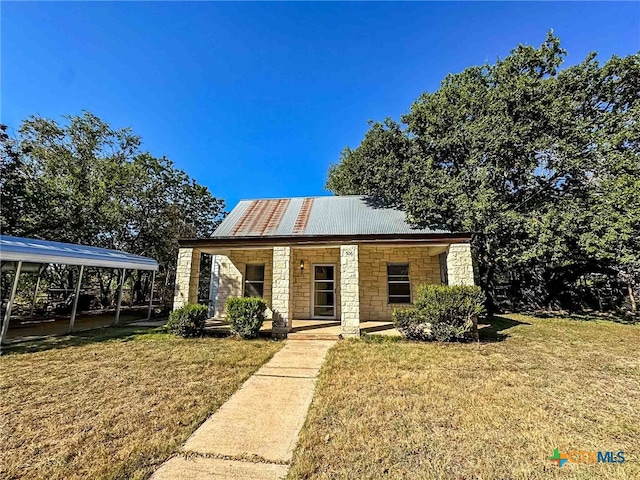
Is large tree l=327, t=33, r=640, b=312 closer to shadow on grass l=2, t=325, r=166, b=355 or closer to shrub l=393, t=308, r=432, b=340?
shrub l=393, t=308, r=432, b=340

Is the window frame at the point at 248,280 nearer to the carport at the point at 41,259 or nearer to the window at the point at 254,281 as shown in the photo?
the window at the point at 254,281

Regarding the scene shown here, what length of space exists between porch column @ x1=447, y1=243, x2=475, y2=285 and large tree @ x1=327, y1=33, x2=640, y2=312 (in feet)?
5.26

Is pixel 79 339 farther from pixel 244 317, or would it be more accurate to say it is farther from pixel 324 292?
pixel 324 292

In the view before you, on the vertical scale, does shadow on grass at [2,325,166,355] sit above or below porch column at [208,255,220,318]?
below

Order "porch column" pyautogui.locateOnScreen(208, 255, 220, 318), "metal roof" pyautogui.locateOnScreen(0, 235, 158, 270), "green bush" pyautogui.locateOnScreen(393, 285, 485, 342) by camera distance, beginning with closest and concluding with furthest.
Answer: "metal roof" pyautogui.locateOnScreen(0, 235, 158, 270)
"green bush" pyautogui.locateOnScreen(393, 285, 485, 342)
"porch column" pyautogui.locateOnScreen(208, 255, 220, 318)

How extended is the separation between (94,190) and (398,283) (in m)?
16.3

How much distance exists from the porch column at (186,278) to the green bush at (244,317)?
1982 mm

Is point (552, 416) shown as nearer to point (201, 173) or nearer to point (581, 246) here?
point (581, 246)

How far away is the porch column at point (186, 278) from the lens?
898 centimetres

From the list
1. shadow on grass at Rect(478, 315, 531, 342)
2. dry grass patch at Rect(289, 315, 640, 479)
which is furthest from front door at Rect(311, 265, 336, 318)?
shadow on grass at Rect(478, 315, 531, 342)

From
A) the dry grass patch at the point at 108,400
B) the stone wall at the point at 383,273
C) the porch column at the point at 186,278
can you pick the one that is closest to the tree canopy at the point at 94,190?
the porch column at the point at 186,278

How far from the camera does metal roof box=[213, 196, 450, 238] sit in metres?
9.59

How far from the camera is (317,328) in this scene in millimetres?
9102

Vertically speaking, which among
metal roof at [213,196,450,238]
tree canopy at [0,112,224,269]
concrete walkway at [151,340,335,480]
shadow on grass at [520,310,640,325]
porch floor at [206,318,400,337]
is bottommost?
concrete walkway at [151,340,335,480]
